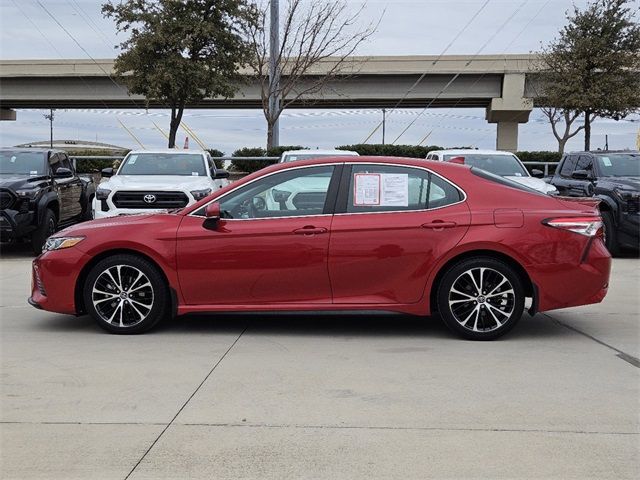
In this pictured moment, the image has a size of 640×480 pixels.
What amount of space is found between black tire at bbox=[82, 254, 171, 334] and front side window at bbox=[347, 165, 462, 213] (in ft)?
6.15

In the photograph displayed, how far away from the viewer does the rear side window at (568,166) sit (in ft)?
46.4

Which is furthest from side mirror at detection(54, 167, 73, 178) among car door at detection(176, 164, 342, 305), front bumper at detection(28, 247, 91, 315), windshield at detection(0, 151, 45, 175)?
car door at detection(176, 164, 342, 305)

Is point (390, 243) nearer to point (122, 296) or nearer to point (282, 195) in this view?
point (282, 195)

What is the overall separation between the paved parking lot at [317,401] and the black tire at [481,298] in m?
0.16

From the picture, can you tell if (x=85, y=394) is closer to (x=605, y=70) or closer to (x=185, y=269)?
(x=185, y=269)

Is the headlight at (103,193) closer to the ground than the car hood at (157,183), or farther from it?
closer to the ground

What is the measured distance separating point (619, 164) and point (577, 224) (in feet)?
26.1

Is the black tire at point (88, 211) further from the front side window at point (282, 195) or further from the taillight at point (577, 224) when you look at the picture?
the taillight at point (577, 224)

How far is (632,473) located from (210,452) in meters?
2.17

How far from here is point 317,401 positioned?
15.0 ft

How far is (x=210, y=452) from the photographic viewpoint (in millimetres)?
3762

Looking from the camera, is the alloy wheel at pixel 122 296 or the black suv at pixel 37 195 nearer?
the alloy wheel at pixel 122 296

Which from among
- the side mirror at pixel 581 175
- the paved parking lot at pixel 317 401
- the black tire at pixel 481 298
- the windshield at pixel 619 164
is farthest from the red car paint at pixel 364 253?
the windshield at pixel 619 164

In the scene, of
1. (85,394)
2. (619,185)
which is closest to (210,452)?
(85,394)
